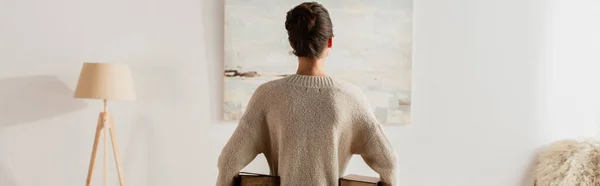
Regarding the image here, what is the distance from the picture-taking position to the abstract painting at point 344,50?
3.26 m

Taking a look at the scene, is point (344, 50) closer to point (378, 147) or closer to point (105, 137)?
point (105, 137)

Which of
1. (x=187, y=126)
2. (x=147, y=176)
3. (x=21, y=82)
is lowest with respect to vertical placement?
(x=147, y=176)

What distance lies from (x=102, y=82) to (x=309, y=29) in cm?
145

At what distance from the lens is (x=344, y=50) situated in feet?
10.9

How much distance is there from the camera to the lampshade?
2.94 m

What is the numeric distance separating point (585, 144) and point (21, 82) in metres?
2.91

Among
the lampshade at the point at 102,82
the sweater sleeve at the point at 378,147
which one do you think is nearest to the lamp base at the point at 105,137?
the lampshade at the point at 102,82

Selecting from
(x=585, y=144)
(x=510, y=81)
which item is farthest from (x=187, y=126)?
(x=585, y=144)

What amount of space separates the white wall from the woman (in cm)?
141

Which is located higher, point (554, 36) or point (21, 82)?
point (554, 36)

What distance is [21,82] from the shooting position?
321 centimetres

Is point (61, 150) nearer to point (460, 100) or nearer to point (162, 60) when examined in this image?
point (162, 60)

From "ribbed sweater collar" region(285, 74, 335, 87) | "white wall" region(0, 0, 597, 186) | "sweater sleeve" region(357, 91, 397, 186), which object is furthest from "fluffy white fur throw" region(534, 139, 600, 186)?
"ribbed sweater collar" region(285, 74, 335, 87)

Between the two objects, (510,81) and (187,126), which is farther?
(510,81)
